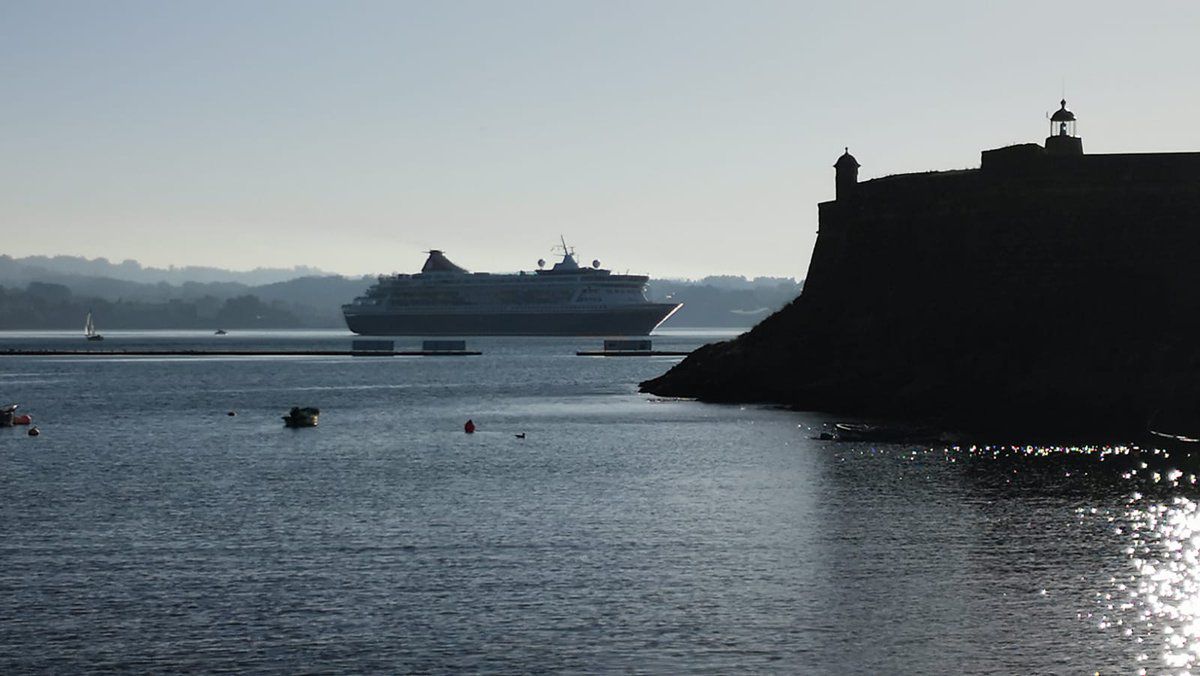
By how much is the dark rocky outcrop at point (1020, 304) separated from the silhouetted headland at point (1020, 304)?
0.27 feet

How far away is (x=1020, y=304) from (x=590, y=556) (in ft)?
159

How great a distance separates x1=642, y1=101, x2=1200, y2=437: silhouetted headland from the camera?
233 feet

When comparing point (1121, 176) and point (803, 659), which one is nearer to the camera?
point (803, 659)

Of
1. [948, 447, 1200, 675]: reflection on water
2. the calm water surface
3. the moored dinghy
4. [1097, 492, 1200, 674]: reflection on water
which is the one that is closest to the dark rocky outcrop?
the calm water surface

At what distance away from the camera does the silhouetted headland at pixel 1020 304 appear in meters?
70.9

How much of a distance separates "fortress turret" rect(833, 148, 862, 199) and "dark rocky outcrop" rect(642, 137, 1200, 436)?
4.09m

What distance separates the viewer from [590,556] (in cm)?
3612

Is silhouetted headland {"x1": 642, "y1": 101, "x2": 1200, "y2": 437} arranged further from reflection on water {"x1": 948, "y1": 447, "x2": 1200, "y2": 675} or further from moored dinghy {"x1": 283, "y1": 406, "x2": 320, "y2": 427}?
moored dinghy {"x1": 283, "y1": 406, "x2": 320, "y2": 427}

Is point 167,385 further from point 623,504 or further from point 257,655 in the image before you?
point 257,655

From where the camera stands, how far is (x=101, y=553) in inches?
1447

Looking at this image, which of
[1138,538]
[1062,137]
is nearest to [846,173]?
[1062,137]

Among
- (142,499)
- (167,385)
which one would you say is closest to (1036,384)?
(142,499)

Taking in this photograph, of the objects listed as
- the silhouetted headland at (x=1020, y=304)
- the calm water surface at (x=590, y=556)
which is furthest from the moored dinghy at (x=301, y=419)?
the silhouetted headland at (x=1020, y=304)

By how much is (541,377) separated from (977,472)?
265 feet
